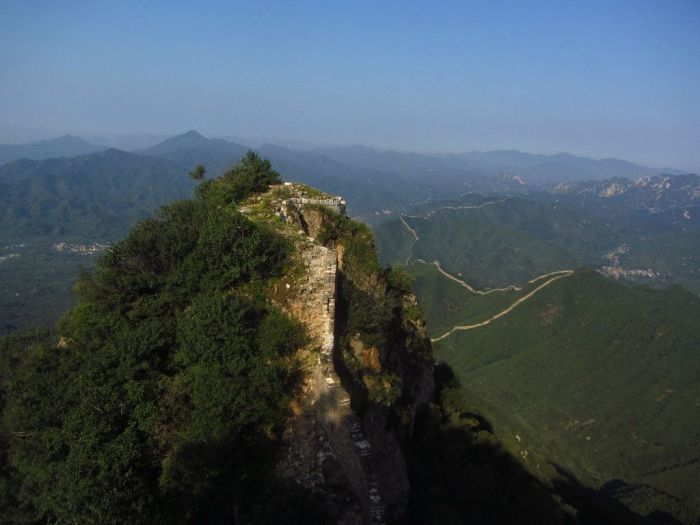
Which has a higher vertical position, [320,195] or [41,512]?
[320,195]

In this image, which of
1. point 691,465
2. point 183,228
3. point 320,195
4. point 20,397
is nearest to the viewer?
point 20,397

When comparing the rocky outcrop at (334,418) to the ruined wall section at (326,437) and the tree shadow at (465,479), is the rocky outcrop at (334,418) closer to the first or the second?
the ruined wall section at (326,437)

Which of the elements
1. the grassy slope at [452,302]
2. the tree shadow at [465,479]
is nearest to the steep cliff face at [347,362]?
the tree shadow at [465,479]

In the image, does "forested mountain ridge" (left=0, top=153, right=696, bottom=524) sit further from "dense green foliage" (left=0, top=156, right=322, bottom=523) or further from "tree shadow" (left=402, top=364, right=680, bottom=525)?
"tree shadow" (left=402, top=364, right=680, bottom=525)

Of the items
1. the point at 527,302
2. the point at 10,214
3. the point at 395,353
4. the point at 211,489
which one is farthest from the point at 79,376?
the point at 10,214

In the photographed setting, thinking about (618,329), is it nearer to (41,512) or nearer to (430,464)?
(430,464)

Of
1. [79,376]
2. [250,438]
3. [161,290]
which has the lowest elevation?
[250,438]
